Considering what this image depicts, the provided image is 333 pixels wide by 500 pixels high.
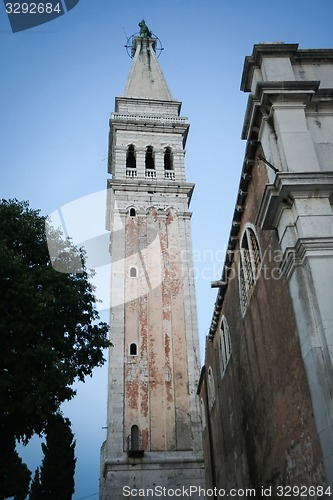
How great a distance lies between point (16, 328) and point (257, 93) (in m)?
7.59

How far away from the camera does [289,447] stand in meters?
7.47

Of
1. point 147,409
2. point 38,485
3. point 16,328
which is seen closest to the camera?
point 16,328

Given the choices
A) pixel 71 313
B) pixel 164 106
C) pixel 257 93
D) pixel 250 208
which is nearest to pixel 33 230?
pixel 71 313

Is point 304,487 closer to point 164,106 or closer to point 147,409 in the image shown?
point 147,409

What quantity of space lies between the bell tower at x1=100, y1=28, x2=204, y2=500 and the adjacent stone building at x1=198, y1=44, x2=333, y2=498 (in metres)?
8.71

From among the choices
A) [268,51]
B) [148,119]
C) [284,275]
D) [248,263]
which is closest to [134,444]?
[248,263]

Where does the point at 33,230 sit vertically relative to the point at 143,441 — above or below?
above

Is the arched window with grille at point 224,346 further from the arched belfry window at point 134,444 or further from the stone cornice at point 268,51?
the arched belfry window at point 134,444

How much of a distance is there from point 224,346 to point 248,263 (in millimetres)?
4050

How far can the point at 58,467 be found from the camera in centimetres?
1945

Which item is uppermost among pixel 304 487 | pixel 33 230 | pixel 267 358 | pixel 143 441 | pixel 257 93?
pixel 33 230

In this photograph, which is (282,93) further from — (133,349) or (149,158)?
(149,158)

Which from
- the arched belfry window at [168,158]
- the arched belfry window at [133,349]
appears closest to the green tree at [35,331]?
the arched belfry window at [133,349]

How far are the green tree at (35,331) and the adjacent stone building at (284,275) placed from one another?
428 cm
